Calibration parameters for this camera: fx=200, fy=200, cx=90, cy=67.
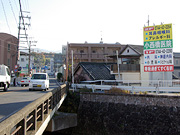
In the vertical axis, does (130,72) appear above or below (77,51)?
below

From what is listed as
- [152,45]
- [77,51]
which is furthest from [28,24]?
[152,45]

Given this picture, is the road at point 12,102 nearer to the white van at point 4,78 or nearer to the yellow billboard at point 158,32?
the white van at point 4,78

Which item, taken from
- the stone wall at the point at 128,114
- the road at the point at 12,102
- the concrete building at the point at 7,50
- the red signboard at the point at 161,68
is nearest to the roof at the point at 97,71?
the red signboard at the point at 161,68

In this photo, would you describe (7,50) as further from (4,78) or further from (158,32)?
(158,32)

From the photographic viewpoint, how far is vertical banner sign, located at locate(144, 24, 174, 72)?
18.2 meters

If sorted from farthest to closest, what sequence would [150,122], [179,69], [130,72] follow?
[179,69] < [130,72] < [150,122]

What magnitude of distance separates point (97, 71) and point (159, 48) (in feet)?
41.1

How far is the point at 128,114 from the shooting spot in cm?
1502

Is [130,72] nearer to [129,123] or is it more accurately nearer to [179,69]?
[129,123]

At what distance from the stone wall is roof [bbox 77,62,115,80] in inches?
407

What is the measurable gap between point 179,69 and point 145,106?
3238 cm

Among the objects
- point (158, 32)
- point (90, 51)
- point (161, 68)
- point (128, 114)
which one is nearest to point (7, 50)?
point (90, 51)

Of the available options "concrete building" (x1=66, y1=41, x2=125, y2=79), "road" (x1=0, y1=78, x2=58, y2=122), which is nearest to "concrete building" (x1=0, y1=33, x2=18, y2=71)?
"concrete building" (x1=66, y1=41, x2=125, y2=79)

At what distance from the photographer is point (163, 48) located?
18359 mm
